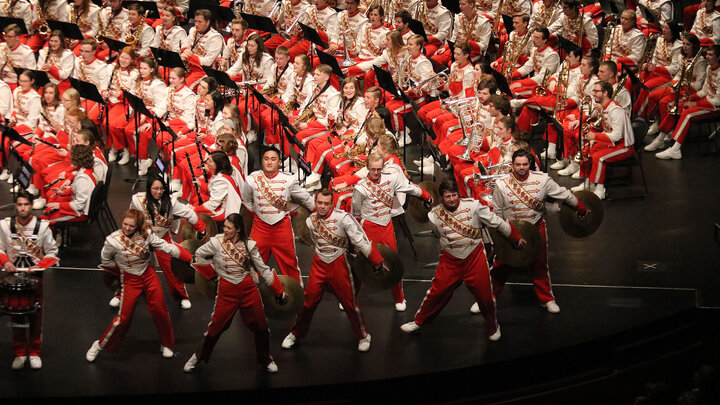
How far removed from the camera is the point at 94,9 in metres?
14.3

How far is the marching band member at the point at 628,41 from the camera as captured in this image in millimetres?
12930

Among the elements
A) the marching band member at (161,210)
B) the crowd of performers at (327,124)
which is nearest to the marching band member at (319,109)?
the crowd of performers at (327,124)

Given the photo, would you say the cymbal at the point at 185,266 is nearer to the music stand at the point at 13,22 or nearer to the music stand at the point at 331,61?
the music stand at the point at 331,61

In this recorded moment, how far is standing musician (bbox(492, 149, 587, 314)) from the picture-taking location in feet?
30.9

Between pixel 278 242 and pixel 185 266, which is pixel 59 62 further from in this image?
pixel 185 266

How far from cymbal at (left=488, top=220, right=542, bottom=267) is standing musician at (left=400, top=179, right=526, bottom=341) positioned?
0.08 meters

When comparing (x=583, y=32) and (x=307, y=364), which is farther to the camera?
(x=583, y=32)

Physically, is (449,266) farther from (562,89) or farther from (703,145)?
(703,145)

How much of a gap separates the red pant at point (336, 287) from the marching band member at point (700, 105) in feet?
15.0

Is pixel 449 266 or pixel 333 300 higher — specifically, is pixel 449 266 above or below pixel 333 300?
above

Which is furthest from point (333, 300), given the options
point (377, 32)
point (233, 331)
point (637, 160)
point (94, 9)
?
point (94, 9)

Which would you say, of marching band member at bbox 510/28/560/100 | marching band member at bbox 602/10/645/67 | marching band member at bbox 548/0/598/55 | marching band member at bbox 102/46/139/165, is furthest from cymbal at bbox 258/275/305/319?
marching band member at bbox 548/0/598/55

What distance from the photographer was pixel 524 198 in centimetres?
942

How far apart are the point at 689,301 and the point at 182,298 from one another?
12.8 feet
